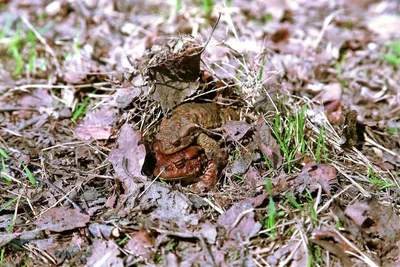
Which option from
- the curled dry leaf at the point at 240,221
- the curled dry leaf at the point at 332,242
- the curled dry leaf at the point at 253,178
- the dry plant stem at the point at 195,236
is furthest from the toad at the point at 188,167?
the curled dry leaf at the point at 332,242

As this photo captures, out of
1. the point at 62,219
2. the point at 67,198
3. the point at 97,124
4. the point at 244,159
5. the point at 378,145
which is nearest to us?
the point at 62,219

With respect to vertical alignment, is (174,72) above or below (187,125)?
above

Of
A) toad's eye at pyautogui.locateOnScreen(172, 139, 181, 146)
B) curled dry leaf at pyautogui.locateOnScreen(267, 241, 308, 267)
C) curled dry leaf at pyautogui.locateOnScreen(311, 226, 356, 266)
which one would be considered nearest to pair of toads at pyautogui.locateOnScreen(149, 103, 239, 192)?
toad's eye at pyautogui.locateOnScreen(172, 139, 181, 146)

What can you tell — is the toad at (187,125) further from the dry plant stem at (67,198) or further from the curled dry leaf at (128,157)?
the dry plant stem at (67,198)

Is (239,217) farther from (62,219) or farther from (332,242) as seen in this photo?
(62,219)

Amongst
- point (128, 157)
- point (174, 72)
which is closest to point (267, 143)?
point (174, 72)

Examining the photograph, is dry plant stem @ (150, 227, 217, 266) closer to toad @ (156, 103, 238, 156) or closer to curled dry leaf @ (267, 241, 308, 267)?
curled dry leaf @ (267, 241, 308, 267)
